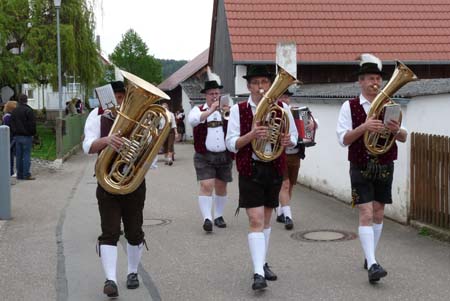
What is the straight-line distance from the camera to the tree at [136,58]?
3142 inches

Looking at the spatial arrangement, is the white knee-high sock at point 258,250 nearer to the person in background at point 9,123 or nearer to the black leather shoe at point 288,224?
the black leather shoe at point 288,224

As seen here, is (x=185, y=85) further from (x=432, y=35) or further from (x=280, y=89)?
(x=280, y=89)

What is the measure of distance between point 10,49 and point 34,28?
157 centimetres

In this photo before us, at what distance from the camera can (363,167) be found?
5.98 metres

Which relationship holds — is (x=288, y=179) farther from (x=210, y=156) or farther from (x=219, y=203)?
(x=210, y=156)

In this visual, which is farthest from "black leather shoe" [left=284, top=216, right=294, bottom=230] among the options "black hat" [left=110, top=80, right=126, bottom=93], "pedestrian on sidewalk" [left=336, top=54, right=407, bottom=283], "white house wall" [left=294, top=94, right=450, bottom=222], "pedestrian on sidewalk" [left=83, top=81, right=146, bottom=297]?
"black hat" [left=110, top=80, right=126, bottom=93]

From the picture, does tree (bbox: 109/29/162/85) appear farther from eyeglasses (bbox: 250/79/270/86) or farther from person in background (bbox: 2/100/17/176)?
eyeglasses (bbox: 250/79/270/86)

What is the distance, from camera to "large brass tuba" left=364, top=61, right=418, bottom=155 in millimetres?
5730

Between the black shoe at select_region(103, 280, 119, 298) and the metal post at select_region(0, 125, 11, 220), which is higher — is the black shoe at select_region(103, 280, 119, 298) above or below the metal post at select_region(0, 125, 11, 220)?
below

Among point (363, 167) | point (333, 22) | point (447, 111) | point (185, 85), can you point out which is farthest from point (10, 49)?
point (363, 167)

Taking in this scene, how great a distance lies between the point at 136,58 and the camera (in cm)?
8231

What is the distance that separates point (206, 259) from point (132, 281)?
1240mm

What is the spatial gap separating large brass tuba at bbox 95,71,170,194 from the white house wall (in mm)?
4386

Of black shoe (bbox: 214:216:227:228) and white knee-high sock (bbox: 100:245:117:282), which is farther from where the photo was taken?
black shoe (bbox: 214:216:227:228)
